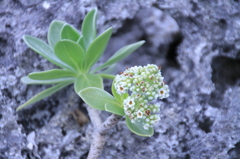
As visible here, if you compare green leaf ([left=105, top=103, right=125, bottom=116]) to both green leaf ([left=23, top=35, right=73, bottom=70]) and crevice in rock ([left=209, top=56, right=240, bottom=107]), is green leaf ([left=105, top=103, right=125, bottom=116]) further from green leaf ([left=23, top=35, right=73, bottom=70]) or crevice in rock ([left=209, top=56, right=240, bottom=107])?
crevice in rock ([left=209, top=56, right=240, bottom=107])

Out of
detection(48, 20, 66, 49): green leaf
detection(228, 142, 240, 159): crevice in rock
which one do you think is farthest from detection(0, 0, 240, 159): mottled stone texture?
detection(48, 20, 66, 49): green leaf

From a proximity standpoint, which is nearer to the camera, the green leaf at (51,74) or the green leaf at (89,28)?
the green leaf at (51,74)

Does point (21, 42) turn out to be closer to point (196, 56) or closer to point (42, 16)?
point (42, 16)

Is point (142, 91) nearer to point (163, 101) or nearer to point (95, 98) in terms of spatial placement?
point (95, 98)

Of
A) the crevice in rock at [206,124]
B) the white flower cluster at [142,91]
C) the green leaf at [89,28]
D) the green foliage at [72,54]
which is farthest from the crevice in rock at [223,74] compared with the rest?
the green leaf at [89,28]

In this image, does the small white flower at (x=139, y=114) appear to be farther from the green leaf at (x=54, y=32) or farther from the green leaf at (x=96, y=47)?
the green leaf at (x=54, y=32)

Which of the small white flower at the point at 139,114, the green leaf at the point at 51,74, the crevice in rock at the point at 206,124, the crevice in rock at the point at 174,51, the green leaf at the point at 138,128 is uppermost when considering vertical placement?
the small white flower at the point at 139,114
